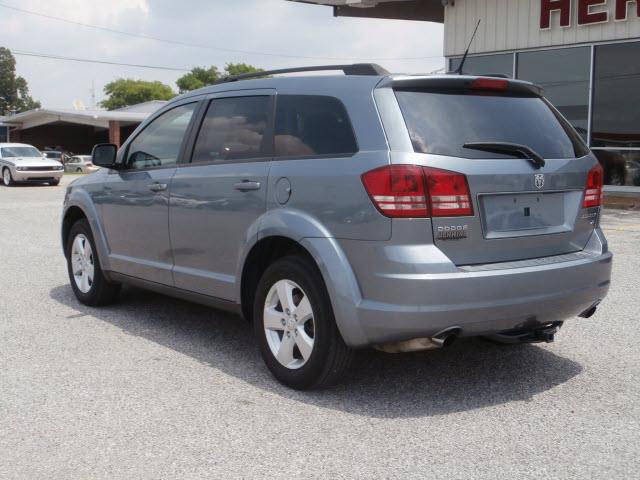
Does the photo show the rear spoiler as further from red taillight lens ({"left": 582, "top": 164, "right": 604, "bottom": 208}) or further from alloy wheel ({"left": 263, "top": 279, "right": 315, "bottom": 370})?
alloy wheel ({"left": 263, "top": 279, "right": 315, "bottom": 370})

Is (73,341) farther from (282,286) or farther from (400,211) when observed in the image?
(400,211)

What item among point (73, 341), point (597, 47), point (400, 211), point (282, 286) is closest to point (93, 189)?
point (73, 341)

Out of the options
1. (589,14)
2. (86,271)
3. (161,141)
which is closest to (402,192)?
(161,141)

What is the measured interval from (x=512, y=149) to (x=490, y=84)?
419 millimetres

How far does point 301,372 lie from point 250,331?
1.55 m

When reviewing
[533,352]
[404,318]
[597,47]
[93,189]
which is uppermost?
[597,47]

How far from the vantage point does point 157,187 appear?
5410 mm

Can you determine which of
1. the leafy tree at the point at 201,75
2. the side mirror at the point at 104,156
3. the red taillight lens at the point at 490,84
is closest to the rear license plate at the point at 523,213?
the red taillight lens at the point at 490,84

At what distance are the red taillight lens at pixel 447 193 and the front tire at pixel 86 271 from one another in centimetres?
347

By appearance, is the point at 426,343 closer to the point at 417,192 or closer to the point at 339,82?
the point at 417,192

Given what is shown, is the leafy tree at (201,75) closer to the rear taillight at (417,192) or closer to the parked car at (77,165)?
the parked car at (77,165)

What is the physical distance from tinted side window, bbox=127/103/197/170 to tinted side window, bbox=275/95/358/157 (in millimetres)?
1105

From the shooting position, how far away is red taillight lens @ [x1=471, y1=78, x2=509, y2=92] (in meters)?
4.18

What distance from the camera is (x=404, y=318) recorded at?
3725mm
